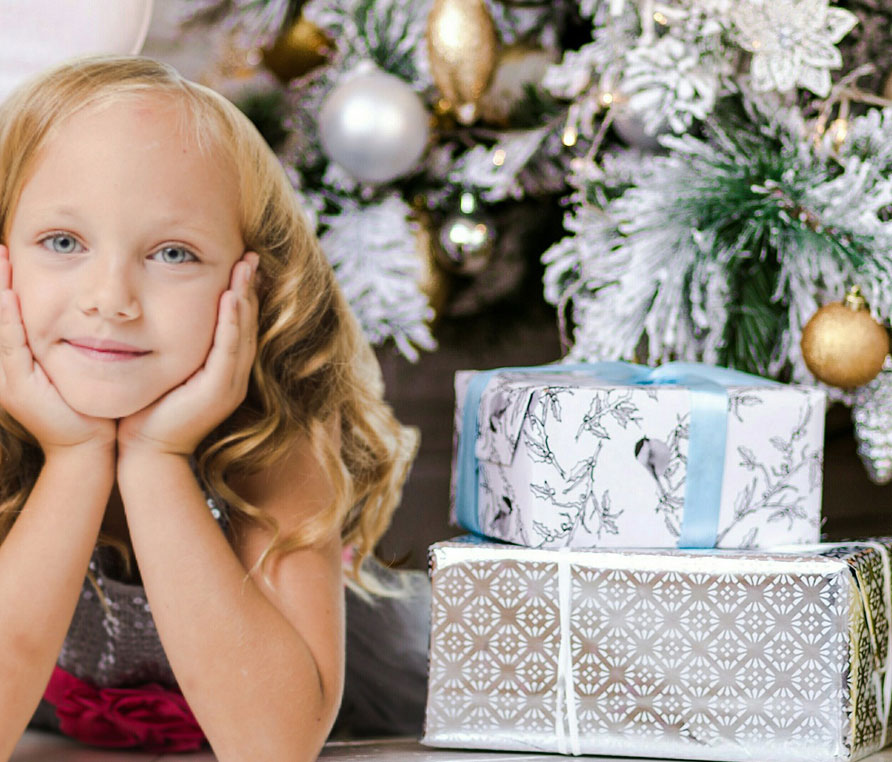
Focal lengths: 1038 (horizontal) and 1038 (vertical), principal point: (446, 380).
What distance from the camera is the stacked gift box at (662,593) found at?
2.70ft

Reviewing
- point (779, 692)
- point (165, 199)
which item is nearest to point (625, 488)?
point (779, 692)

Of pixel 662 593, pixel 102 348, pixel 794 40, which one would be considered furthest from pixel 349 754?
pixel 794 40

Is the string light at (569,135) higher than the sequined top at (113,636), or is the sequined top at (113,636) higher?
the string light at (569,135)

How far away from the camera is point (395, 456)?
1085mm

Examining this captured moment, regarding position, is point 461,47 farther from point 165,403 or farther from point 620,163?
point 165,403

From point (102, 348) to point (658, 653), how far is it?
50cm

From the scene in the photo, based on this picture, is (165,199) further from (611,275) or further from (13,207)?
(611,275)

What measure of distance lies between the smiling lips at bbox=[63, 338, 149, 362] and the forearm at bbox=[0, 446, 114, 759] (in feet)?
0.27

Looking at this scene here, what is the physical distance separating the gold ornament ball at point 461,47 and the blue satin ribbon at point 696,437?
1.35ft

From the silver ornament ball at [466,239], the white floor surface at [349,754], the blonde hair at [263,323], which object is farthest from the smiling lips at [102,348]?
the silver ornament ball at [466,239]

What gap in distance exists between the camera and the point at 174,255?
0.82 meters

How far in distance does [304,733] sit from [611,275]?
1.90ft

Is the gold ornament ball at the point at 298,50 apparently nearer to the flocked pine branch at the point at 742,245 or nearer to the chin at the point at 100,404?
the flocked pine branch at the point at 742,245

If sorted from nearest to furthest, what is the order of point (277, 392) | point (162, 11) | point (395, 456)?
1. point (277, 392)
2. point (395, 456)
3. point (162, 11)
